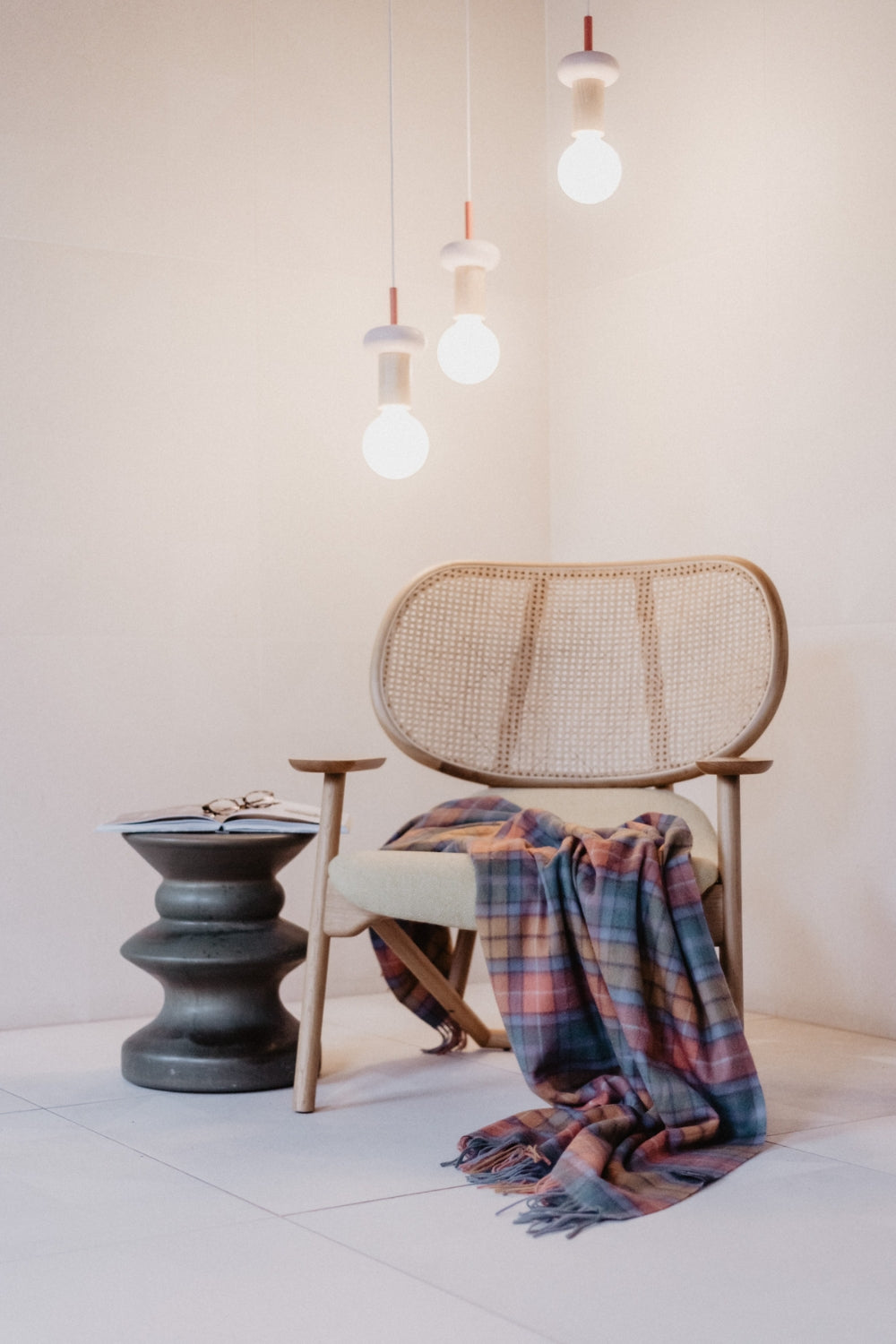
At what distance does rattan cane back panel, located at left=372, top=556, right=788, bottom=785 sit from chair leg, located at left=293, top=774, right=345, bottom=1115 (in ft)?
1.14

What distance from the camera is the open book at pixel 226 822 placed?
260 cm

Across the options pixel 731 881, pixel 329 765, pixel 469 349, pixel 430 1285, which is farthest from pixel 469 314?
pixel 430 1285

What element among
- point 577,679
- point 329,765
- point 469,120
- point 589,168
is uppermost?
point 469,120

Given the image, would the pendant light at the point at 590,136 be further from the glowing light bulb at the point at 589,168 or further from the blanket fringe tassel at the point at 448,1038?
the blanket fringe tassel at the point at 448,1038

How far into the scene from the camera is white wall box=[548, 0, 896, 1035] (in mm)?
2951

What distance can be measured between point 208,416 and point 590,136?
3.61ft

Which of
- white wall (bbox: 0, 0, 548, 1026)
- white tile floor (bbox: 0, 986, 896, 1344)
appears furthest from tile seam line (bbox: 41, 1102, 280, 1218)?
white wall (bbox: 0, 0, 548, 1026)

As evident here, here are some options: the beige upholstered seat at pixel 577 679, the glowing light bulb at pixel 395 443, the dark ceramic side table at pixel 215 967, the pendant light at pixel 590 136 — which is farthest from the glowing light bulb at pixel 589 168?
the dark ceramic side table at pixel 215 967

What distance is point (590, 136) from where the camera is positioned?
2.71 m

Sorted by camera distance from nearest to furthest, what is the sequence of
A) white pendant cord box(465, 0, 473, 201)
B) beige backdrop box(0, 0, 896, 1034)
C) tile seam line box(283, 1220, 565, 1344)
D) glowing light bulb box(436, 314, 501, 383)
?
tile seam line box(283, 1220, 565, 1344) → glowing light bulb box(436, 314, 501, 383) → beige backdrop box(0, 0, 896, 1034) → white pendant cord box(465, 0, 473, 201)

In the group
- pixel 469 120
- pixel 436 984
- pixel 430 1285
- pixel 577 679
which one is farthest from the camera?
pixel 469 120

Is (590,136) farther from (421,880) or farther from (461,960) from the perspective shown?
(461,960)

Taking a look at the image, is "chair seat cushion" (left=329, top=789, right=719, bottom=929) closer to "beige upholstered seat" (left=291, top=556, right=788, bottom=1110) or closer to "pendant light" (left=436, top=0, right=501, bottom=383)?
"beige upholstered seat" (left=291, top=556, right=788, bottom=1110)

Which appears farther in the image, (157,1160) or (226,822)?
(226,822)
